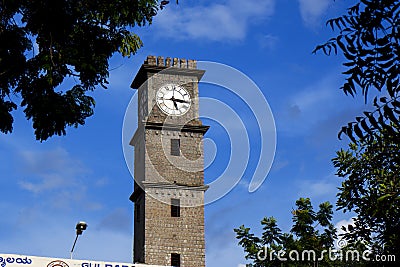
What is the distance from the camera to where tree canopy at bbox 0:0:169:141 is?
12.2 meters

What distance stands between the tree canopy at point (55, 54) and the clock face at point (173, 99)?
113 feet

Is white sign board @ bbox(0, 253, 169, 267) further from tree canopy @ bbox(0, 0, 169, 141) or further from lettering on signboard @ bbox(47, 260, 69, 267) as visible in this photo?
tree canopy @ bbox(0, 0, 169, 141)

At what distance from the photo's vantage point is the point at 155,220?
45000mm

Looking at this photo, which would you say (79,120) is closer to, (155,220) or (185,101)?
(155,220)

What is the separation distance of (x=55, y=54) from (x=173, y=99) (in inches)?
1395

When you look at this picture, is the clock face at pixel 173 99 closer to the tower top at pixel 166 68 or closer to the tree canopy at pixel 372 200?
the tower top at pixel 166 68

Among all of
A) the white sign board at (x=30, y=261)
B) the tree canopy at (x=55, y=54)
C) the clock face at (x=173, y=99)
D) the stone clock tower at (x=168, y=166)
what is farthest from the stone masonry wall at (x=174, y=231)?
the tree canopy at (x=55, y=54)

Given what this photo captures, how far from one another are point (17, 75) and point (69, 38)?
121 centimetres

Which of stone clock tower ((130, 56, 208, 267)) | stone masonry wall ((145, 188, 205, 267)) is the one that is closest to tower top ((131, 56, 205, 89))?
stone clock tower ((130, 56, 208, 267))

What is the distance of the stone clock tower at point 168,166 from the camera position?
44.6 m

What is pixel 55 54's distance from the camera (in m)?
12.9

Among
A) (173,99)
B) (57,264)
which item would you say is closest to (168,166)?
(173,99)

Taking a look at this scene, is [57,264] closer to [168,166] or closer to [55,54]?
[55,54]

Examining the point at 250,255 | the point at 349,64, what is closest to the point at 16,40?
the point at 349,64
